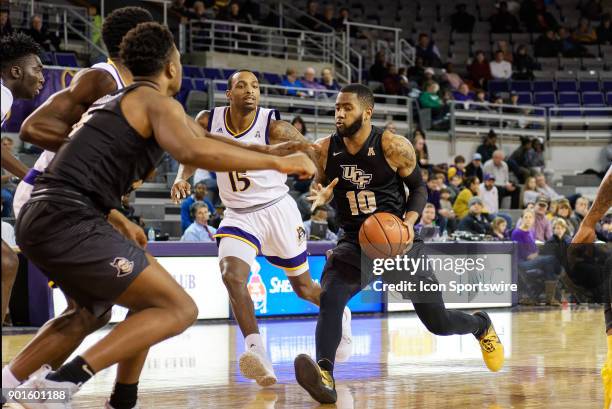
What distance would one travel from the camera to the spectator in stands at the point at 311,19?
23656mm

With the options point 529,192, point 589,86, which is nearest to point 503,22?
point 589,86

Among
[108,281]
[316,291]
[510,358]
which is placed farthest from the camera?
[510,358]

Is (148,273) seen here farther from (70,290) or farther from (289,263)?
(289,263)

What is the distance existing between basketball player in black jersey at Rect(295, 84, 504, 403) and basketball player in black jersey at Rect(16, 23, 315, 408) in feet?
7.21

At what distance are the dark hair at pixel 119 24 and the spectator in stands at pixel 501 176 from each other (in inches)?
579

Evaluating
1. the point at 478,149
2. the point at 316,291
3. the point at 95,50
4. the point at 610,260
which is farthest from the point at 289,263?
the point at 478,149

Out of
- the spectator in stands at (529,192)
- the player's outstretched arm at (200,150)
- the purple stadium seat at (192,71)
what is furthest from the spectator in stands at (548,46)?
the player's outstretched arm at (200,150)

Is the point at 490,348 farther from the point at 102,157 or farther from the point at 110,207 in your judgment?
the point at 102,157

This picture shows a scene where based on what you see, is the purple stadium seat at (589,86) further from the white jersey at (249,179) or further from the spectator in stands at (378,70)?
the white jersey at (249,179)

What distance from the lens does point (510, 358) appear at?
887 centimetres

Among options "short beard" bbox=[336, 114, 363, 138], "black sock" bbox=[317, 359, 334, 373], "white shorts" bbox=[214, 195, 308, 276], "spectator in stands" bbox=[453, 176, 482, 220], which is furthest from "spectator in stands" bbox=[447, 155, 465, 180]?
"black sock" bbox=[317, 359, 334, 373]

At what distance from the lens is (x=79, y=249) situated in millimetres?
4586

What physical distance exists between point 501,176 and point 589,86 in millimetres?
6742

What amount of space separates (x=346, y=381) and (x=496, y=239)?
A: 28.5 feet
